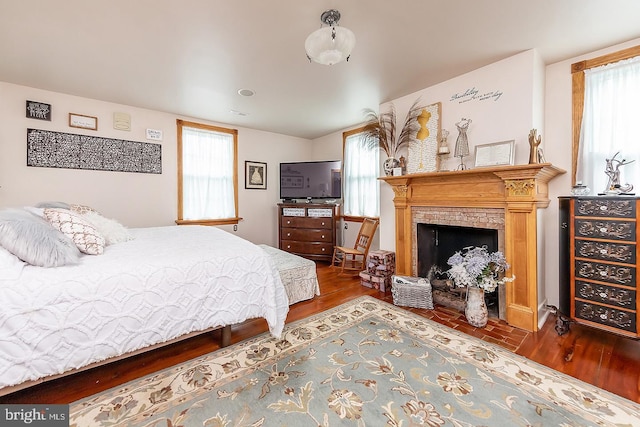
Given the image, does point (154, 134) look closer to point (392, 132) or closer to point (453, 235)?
point (392, 132)

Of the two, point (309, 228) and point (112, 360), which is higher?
point (309, 228)

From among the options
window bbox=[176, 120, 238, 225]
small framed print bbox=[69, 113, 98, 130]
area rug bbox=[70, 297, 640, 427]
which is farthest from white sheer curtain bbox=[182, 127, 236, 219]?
area rug bbox=[70, 297, 640, 427]

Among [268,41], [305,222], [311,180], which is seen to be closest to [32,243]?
[268,41]

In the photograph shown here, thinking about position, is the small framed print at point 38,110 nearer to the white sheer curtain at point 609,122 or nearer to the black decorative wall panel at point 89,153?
the black decorative wall panel at point 89,153

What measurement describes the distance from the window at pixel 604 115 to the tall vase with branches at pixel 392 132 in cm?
139

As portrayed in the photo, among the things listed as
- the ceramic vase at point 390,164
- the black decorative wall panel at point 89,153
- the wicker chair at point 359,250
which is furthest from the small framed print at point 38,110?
the ceramic vase at point 390,164

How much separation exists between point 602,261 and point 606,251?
8 centimetres

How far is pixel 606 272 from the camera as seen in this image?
6.20ft

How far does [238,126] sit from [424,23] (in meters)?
3.48

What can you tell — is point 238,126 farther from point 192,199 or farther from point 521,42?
point 521,42

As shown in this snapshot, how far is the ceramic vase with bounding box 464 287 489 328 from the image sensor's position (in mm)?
2297

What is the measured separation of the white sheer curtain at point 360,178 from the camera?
4.33 m

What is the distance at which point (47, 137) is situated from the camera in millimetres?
3107

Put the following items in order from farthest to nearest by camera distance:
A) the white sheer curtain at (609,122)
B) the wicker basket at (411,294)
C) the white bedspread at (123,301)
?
the wicker basket at (411,294), the white sheer curtain at (609,122), the white bedspread at (123,301)
